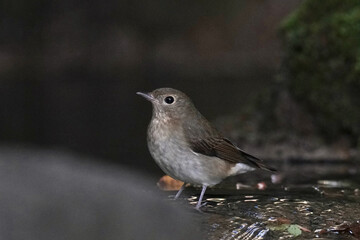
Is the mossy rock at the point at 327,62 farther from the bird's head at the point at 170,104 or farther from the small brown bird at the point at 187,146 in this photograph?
the bird's head at the point at 170,104

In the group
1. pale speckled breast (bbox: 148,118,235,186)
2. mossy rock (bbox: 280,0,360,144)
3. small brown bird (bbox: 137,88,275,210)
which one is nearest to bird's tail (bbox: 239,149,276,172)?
small brown bird (bbox: 137,88,275,210)

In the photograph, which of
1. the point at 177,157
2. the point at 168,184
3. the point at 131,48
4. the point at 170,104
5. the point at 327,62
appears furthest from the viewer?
the point at 131,48

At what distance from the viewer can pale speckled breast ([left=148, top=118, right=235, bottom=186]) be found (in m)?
6.13

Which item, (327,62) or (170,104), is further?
(327,62)

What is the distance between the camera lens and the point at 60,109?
55.3 ft

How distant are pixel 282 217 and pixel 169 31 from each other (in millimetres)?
20841

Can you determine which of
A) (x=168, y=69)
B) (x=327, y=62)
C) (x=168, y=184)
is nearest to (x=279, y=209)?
(x=168, y=184)

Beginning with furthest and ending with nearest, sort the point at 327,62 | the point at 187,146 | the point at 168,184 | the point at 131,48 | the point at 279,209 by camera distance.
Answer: the point at 131,48 < the point at 327,62 < the point at 168,184 < the point at 187,146 < the point at 279,209

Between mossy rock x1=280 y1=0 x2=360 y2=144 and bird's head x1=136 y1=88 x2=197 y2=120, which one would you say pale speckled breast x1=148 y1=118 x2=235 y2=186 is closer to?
bird's head x1=136 y1=88 x2=197 y2=120

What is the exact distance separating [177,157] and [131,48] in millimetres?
19713

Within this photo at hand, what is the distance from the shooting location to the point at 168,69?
23672 millimetres

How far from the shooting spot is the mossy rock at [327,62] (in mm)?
9594

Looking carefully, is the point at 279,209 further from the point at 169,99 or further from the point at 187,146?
the point at 169,99

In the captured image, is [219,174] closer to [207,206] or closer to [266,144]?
[207,206]
